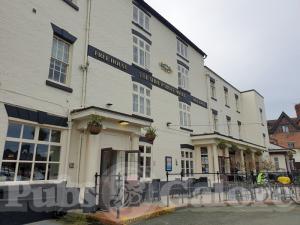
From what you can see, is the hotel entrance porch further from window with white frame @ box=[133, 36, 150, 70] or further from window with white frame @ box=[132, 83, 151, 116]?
window with white frame @ box=[133, 36, 150, 70]

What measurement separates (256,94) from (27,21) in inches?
1112

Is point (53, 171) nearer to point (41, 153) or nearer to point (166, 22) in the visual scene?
point (41, 153)

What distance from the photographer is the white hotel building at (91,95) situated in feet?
27.9

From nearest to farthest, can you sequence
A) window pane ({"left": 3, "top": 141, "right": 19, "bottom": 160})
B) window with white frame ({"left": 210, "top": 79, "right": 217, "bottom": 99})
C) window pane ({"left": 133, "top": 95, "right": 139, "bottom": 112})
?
window pane ({"left": 3, "top": 141, "right": 19, "bottom": 160}) → window pane ({"left": 133, "top": 95, "right": 139, "bottom": 112}) → window with white frame ({"left": 210, "top": 79, "right": 217, "bottom": 99})

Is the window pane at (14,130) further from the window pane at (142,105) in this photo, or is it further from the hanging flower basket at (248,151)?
the hanging flower basket at (248,151)

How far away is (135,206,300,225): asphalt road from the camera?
8141 mm

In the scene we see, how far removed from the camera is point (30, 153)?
28.2 ft

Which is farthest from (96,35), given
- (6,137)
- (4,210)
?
(4,210)

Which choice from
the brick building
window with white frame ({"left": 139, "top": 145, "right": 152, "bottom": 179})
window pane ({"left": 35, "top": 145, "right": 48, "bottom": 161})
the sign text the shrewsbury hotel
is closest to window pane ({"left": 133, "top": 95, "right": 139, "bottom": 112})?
the sign text the shrewsbury hotel

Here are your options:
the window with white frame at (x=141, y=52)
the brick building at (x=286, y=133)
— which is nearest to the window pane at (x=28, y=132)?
the window with white frame at (x=141, y=52)

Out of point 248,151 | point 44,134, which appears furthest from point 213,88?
point 44,134

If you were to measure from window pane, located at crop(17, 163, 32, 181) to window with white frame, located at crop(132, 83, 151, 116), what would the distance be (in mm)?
6436

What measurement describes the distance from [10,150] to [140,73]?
325 inches

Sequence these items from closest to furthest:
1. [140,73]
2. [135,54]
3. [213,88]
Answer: [140,73] → [135,54] → [213,88]
